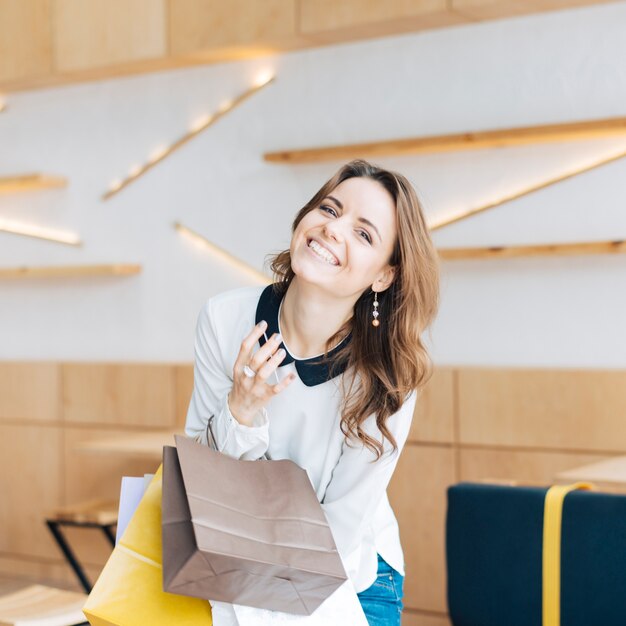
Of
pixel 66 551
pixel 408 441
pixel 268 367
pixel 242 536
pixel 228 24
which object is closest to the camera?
pixel 242 536

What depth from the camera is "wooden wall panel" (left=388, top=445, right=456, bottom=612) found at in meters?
4.04

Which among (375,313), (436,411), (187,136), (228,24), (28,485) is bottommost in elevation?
(28,485)

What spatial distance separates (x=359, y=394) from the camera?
1.76 m

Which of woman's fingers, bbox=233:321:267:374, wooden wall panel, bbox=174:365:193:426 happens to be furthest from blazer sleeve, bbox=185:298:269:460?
wooden wall panel, bbox=174:365:193:426

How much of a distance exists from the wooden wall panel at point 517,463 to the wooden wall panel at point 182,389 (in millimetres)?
1313

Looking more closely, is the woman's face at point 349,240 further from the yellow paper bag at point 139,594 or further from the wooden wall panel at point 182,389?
the wooden wall panel at point 182,389

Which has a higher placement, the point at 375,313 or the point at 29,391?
the point at 375,313

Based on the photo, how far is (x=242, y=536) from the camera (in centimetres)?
143

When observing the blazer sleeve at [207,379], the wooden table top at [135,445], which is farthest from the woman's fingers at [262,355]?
the wooden table top at [135,445]

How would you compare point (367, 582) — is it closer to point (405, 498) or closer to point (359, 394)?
point (359, 394)

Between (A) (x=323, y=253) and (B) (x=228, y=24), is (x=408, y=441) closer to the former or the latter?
(B) (x=228, y=24)

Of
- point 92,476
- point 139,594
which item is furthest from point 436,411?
point 139,594

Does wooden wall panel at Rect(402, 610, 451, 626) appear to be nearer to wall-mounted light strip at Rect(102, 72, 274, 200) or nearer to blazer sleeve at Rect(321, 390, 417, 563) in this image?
wall-mounted light strip at Rect(102, 72, 274, 200)

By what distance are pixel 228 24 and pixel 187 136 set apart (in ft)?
1.84
